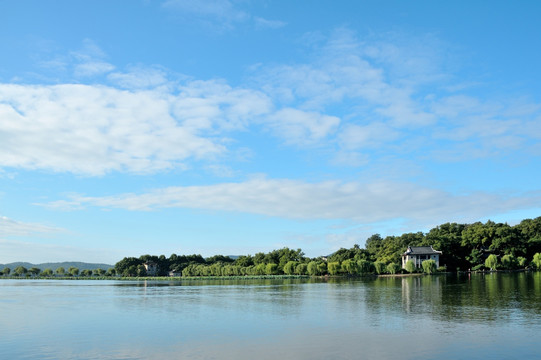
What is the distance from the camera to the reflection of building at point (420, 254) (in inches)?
3219

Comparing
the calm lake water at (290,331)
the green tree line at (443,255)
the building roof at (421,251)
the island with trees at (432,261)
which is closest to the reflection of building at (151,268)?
the island with trees at (432,261)

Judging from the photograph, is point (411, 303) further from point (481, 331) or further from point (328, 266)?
point (328, 266)

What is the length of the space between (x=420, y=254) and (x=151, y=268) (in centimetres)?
8600

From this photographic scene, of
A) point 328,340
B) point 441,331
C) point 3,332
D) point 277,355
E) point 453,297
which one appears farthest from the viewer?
point 453,297

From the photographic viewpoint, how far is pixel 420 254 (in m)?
82.9

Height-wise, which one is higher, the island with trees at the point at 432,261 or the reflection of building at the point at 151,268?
the island with trees at the point at 432,261

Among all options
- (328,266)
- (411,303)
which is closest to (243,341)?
(411,303)

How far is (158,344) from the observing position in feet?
58.6

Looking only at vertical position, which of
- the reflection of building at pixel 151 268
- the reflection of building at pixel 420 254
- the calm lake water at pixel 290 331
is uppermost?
the reflection of building at pixel 420 254

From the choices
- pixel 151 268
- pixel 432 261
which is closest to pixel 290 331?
pixel 432 261

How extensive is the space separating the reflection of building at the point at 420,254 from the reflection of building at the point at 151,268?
8168cm

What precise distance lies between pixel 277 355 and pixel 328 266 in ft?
221

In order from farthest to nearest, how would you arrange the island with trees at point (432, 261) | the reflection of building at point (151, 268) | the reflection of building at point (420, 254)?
the reflection of building at point (151, 268)
the reflection of building at point (420, 254)
the island with trees at point (432, 261)

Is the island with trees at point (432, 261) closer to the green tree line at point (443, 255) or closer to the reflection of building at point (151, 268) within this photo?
the green tree line at point (443, 255)
